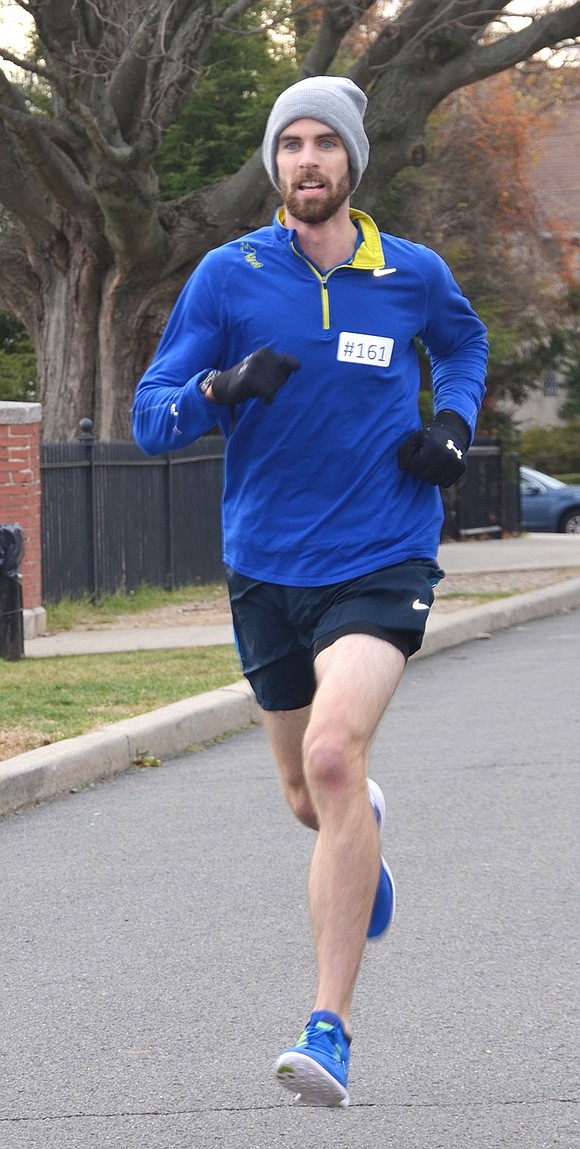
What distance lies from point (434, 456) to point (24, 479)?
9.38 metres

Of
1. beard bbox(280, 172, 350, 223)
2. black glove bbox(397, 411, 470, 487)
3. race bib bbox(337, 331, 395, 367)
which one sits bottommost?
black glove bbox(397, 411, 470, 487)

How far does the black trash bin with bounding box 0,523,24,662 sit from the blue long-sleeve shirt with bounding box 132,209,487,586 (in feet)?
22.7

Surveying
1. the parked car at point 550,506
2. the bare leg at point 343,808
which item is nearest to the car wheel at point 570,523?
the parked car at point 550,506

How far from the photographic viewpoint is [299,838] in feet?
20.6

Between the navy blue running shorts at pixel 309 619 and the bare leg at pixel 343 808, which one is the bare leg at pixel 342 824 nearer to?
the bare leg at pixel 343 808

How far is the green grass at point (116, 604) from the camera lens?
13.7 meters

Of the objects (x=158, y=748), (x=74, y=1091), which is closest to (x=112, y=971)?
(x=74, y=1091)

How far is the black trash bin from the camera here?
10703 mm

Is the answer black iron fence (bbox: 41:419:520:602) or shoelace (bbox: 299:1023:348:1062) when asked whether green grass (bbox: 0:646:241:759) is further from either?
shoelace (bbox: 299:1023:348:1062)

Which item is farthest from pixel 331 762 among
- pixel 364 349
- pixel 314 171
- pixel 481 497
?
pixel 481 497

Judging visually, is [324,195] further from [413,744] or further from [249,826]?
[413,744]

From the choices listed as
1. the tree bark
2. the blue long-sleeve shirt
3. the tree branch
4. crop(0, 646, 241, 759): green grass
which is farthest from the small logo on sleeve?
the tree branch

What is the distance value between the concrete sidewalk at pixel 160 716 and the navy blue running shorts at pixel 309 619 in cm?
307

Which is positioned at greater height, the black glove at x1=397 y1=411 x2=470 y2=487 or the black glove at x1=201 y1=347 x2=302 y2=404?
the black glove at x1=201 y1=347 x2=302 y2=404
